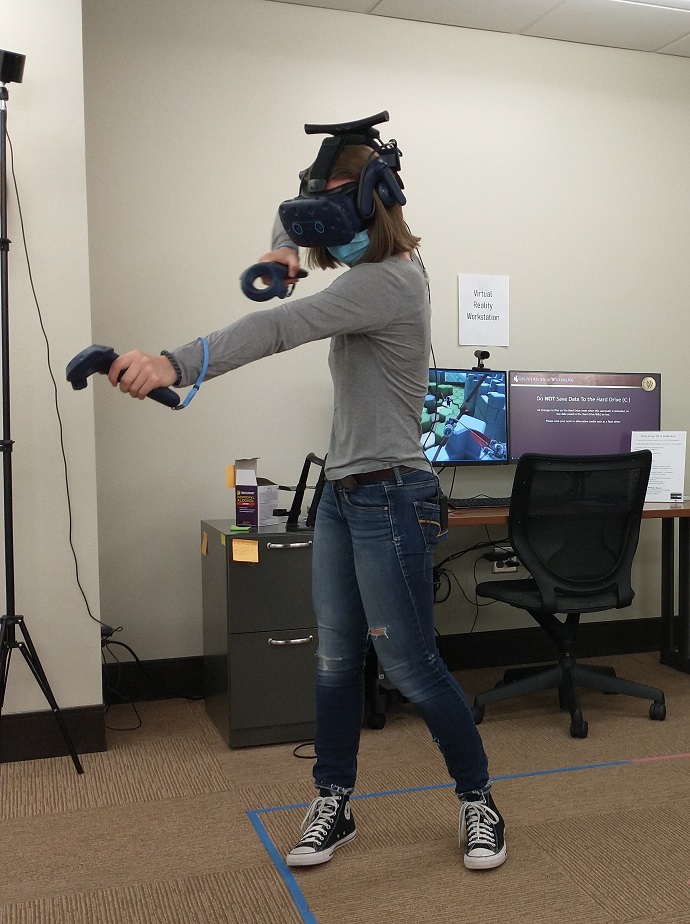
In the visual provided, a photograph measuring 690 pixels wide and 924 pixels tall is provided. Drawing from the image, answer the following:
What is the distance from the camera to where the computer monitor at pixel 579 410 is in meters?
3.41

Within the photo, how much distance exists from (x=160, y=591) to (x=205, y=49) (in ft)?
6.51

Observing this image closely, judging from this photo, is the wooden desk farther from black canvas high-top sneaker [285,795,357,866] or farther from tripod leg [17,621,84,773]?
tripod leg [17,621,84,773]

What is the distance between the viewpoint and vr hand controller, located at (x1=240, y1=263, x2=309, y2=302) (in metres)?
1.56

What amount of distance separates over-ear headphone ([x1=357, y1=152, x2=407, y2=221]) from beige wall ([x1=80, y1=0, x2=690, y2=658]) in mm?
1665

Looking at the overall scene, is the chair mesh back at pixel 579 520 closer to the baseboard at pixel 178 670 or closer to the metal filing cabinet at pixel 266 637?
the metal filing cabinet at pixel 266 637

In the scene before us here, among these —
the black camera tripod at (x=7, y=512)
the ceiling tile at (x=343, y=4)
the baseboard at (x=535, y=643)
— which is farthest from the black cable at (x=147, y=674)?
the ceiling tile at (x=343, y=4)

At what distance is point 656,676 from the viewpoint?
3480 mm

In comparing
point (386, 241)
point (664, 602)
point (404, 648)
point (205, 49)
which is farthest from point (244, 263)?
point (664, 602)

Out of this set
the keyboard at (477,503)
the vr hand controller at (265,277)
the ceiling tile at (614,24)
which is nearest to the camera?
the vr hand controller at (265,277)

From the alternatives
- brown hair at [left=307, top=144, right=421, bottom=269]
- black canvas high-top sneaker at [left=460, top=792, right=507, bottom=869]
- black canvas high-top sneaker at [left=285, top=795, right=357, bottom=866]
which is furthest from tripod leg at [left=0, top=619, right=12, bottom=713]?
brown hair at [left=307, top=144, right=421, bottom=269]

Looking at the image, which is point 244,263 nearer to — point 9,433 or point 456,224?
point 456,224

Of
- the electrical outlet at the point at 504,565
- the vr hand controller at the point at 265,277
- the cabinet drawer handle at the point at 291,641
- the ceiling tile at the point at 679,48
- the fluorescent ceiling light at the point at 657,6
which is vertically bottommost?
the cabinet drawer handle at the point at 291,641

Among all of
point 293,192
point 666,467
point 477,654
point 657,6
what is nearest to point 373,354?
point 293,192

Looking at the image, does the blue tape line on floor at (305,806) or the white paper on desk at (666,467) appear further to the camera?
the white paper on desk at (666,467)
